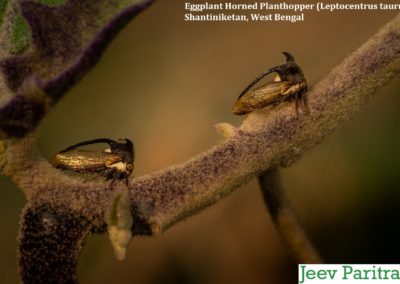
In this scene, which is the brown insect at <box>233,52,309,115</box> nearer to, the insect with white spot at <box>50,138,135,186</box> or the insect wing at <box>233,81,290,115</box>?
the insect wing at <box>233,81,290,115</box>

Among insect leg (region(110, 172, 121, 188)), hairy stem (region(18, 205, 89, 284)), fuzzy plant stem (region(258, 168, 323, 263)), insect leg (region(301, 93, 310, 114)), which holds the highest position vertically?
insect leg (region(301, 93, 310, 114))

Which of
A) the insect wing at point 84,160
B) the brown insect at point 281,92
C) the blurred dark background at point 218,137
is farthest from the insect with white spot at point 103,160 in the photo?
the blurred dark background at point 218,137

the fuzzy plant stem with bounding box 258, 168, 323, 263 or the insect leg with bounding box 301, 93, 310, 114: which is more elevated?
the insect leg with bounding box 301, 93, 310, 114

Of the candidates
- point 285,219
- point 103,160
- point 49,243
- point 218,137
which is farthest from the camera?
point 218,137

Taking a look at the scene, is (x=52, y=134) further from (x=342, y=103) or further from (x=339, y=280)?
(x=342, y=103)

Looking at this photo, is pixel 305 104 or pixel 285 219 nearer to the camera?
pixel 305 104

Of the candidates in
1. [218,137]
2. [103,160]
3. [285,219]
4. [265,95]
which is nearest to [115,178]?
[103,160]

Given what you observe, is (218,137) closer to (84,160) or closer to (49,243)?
(84,160)

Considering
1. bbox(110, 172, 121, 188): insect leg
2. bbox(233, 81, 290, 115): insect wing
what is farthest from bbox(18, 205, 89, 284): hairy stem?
bbox(233, 81, 290, 115): insect wing
